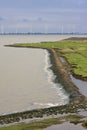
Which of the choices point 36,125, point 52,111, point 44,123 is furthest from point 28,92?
point 36,125

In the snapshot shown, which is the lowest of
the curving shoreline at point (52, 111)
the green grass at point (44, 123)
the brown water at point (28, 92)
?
the brown water at point (28, 92)

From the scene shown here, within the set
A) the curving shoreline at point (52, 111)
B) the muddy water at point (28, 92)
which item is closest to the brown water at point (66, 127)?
the curving shoreline at point (52, 111)

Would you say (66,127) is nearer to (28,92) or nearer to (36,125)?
(36,125)

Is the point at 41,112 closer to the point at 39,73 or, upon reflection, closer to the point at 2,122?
the point at 2,122

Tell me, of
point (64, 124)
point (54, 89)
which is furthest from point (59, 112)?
point (54, 89)

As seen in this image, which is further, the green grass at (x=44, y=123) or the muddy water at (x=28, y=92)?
the muddy water at (x=28, y=92)

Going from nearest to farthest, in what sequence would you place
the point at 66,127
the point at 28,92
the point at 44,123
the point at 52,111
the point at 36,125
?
the point at 36,125, the point at 66,127, the point at 44,123, the point at 52,111, the point at 28,92

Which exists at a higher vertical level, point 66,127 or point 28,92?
point 66,127

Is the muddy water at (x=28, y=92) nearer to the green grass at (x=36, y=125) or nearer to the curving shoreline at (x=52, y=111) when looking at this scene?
the curving shoreline at (x=52, y=111)

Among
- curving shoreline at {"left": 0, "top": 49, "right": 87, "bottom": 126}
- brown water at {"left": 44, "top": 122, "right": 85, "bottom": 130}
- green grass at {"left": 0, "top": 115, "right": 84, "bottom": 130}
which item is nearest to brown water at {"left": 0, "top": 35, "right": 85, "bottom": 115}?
curving shoreline at {"left": 0, "top": 49, "right": 87, "bottom": 126}

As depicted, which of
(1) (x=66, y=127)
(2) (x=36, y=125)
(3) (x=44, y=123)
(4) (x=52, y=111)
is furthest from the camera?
(4) (x=52, y=111)

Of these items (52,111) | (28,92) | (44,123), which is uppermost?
(44,123)
